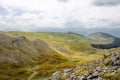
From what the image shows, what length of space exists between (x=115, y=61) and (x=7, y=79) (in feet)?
352

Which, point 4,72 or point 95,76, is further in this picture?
point 4,72

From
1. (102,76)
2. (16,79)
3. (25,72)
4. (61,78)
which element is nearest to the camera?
(102,76)

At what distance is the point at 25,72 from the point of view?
191375mm

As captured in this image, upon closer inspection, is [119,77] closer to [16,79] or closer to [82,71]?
[82,71]

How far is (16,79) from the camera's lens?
162 metres

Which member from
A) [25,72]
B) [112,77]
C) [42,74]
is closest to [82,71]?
[112,77]

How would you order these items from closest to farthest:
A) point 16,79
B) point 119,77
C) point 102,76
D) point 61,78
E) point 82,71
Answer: point 119,77 → point 102,76 → point 82,71 → point 61,78 → point 16,79

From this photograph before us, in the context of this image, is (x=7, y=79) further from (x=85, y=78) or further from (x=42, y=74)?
(x=85, y=78)

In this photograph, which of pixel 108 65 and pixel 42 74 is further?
pixel 42 74

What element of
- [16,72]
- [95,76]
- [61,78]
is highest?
[95,76]

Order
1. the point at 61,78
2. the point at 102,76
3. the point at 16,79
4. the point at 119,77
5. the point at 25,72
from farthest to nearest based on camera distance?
the point at 25,72 → the point at 16,79 → the point at 61,78 → the point at 102,76 → the point at 119,77

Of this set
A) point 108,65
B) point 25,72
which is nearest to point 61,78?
point 108,65

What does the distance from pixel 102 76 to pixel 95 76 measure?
2.90 meters

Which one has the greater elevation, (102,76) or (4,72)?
(102,76)
